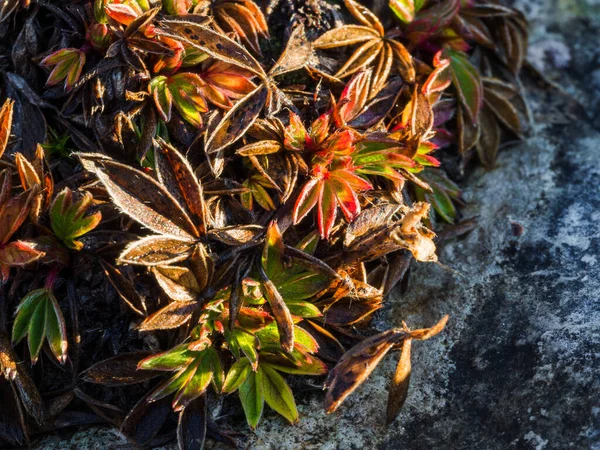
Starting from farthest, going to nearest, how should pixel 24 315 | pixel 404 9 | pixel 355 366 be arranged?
pixel 404 9 → pixel 24 315 → pixel 355 366

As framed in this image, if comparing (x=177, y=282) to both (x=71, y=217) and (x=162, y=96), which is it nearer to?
(x=71, y=217)

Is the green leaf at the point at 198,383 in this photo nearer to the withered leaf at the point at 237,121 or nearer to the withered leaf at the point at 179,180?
the withered leaf at the point at 179,180

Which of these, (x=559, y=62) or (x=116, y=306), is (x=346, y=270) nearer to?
(x=116, y=306)

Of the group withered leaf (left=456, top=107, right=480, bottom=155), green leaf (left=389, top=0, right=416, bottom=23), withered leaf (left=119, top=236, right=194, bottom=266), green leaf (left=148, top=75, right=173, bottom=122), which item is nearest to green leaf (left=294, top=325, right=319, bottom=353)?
withered leaf (left=119, top=236, right=194, bottom=266)

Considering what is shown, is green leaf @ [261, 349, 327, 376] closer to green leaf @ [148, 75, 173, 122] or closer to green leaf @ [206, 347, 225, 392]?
green leaf @ [206, 347, 225, 392]

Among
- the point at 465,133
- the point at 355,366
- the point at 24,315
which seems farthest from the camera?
the point at 465,133

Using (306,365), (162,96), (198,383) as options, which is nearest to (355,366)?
(306,365)
